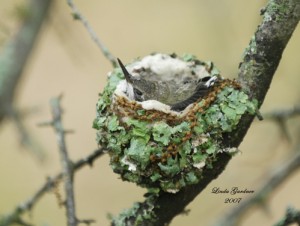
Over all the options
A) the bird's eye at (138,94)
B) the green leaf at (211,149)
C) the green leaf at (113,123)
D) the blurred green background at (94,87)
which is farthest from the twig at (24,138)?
the green leaf at (211,149)

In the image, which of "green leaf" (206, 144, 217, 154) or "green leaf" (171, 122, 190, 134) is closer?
"green leaf" (206, 144, 217, 154)

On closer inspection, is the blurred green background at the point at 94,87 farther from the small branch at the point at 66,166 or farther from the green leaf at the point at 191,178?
the green leaf at the point at 191,178

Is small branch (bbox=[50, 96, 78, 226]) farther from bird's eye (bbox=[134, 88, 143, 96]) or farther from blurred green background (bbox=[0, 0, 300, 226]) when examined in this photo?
blurred green background (bbox=[0, 0, 300, 226])

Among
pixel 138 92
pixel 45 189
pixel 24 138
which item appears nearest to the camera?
pixel 45 189

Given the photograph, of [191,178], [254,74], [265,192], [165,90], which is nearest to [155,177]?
[191,178]

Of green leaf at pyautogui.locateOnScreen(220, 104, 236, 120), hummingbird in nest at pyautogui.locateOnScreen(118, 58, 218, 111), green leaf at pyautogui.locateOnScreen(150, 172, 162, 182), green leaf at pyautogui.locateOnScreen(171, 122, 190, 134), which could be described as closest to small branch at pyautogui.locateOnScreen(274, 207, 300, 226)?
green leaf at pyautogui.locateOnScreen(220, 104, 236, 120)

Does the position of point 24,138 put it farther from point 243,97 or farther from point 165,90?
point 243,97
